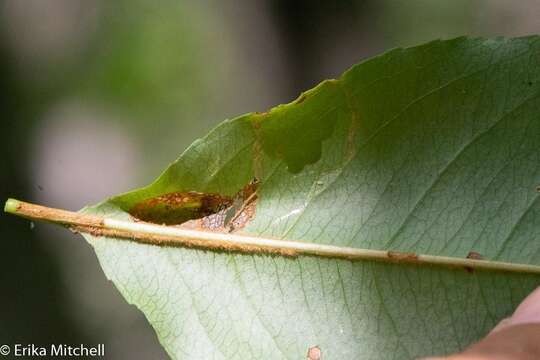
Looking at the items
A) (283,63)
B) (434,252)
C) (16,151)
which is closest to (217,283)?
(434,252)

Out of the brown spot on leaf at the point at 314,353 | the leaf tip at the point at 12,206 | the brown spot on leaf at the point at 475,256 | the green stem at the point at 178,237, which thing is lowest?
the brown spot on leaf at the point at 314,353

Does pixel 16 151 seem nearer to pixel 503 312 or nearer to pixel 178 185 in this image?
pixel 178 185

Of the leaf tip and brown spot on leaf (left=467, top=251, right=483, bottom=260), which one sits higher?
the leaf tip

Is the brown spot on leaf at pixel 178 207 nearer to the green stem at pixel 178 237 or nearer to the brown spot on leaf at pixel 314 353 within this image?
the green stem at pixel 178 237

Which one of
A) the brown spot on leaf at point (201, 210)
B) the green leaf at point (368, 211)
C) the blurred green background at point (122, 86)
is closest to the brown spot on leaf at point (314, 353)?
the green leaf at point (368, 211)

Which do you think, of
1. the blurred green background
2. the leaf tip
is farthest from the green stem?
the blurred green background

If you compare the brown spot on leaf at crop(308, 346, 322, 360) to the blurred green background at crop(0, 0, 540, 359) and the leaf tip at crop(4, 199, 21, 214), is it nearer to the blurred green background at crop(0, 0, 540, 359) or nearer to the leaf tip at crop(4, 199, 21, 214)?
the leaf tip at crop(4, 199, 21, 214)
